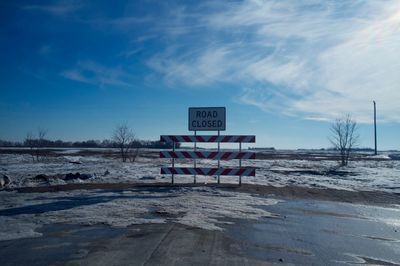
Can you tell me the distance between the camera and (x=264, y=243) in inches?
276

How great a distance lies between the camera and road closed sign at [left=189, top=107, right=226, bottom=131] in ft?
55.2

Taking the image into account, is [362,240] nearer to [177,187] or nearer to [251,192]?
[251,192]

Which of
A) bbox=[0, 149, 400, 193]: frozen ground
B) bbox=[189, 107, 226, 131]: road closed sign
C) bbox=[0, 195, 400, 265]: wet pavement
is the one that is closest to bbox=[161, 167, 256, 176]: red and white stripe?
bbox=[189, 107, 226, 131]: road closed sign

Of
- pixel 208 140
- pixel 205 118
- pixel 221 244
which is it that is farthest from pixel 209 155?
pixel 221 244

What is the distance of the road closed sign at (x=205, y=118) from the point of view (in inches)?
663

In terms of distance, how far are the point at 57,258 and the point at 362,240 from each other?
5.52 meters

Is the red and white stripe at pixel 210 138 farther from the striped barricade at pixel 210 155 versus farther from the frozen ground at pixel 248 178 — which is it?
the frozen ground at pixel 248 178

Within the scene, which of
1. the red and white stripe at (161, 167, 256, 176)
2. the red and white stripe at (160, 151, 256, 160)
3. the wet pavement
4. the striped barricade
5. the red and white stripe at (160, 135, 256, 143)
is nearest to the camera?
the wet pavement

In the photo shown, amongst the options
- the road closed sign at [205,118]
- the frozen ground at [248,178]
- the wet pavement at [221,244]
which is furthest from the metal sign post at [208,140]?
the wet pavement at [221,244]

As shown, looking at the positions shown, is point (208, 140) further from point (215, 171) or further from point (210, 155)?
point (215, 171)

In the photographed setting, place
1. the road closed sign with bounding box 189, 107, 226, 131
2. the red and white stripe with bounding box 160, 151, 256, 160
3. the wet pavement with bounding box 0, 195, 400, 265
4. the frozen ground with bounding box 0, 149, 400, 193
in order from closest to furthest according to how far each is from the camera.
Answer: the wet pavement with bounding box 0, 195, 400, 265 < the red and white stripe with bounding box 160, 151, 256, 160 < the road closed sign with bounding box 189, 107, 226, 131 < the frozen ground with bounding box 0, 149, 400, 193

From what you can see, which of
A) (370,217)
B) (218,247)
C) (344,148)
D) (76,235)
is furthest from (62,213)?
(344,148)

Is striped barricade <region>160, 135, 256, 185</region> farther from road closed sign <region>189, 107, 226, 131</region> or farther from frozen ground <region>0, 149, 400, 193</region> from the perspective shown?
frozen ground <region>0, 149, 400, 193</region>

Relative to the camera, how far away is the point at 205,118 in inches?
666
